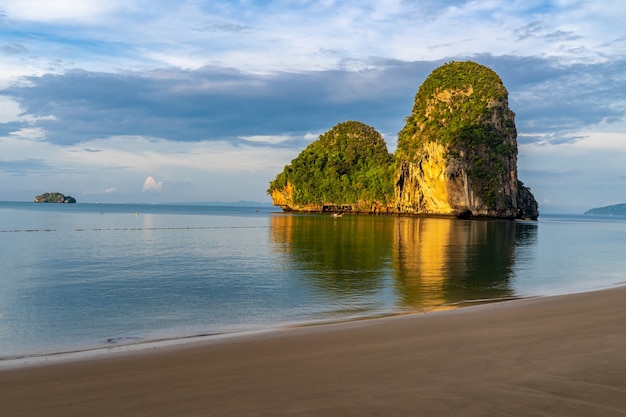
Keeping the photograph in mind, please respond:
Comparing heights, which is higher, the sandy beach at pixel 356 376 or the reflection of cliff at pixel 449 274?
the sandy beach at pixel 356 376

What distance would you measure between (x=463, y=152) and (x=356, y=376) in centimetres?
11202

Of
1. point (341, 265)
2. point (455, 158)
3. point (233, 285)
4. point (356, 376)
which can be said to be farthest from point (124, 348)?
point (455, 158)

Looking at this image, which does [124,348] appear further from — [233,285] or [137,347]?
[233,285]

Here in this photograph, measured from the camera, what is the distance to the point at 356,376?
6.73m

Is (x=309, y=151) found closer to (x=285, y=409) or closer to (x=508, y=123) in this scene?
(x=508, y=123)

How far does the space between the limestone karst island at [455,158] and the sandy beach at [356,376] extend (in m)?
106

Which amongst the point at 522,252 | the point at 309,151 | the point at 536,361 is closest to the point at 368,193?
the point at 309,151

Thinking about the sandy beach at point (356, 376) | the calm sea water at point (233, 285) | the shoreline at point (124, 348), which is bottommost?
the calm sea water at point (233, 285)

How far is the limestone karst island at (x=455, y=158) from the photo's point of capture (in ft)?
367

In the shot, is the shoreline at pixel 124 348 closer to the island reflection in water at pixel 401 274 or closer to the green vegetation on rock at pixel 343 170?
the island reflection in water at pixel 401 274

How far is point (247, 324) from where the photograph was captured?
12.2 meters

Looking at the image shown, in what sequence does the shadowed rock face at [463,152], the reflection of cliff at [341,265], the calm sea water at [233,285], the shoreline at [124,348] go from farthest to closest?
the shadowed rock face at [463,152], the reflection of cliff at [341,265], the calm sea water at [233,285], the shoreline at [124,348]

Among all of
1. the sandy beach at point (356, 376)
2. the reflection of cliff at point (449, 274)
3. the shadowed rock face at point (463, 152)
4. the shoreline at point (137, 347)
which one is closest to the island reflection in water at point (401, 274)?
the reflection of cliff at point (449, 274)

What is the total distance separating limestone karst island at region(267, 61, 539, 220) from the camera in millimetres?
111812
